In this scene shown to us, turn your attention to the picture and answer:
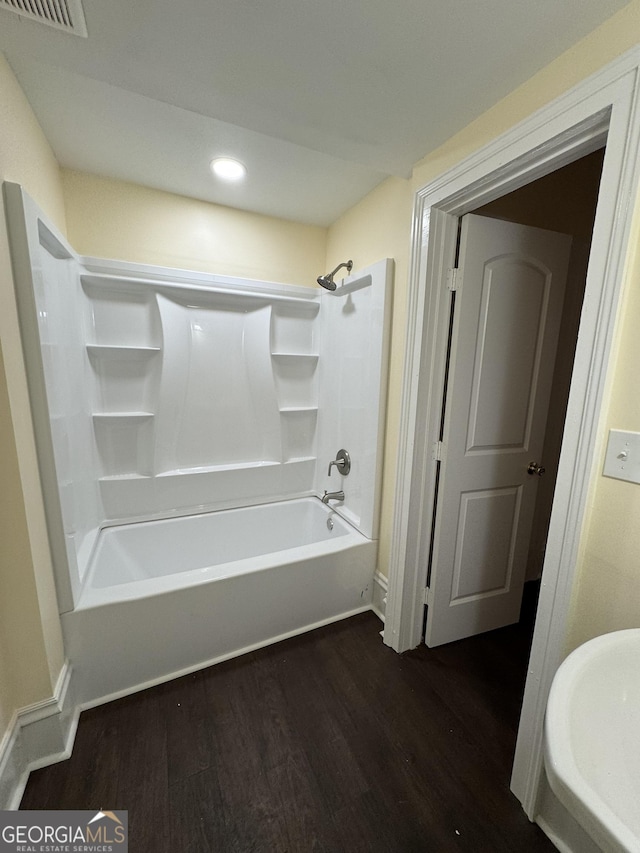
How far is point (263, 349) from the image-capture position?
2.45 meters

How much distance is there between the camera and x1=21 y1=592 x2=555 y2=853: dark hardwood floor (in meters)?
1.08

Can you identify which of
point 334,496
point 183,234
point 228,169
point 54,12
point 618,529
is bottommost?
point 334,496

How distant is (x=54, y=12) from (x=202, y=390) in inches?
65.2

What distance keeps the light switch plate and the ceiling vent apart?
1.78 metres

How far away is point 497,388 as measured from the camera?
1655 millimetres

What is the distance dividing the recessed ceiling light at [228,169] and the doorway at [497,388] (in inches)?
47.2

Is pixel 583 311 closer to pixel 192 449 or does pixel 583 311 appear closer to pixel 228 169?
pixel 228 169

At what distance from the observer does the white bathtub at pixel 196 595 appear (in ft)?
4.79

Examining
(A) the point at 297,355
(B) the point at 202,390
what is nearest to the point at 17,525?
(B) the point at 202,390

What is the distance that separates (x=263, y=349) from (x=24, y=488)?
1.62 metres

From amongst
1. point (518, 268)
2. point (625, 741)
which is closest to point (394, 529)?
point (625, 741)

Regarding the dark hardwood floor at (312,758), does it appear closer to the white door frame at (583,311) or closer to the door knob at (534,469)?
the white door frame at (583,311)

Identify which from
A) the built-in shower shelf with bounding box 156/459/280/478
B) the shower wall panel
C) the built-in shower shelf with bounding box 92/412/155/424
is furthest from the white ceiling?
the built-in shower shelf with bounding box 156/459/280/478

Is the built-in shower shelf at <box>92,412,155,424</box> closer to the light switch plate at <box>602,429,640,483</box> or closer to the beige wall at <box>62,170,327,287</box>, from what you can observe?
the beige wall at <box>62,170,327,287</box>
